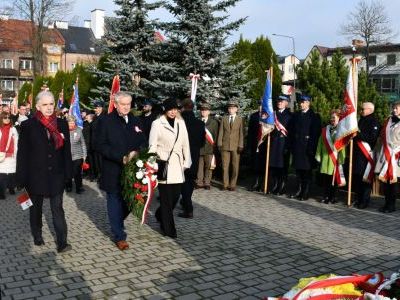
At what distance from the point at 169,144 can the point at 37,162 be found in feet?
6.11

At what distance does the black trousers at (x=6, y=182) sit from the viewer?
10.9 m

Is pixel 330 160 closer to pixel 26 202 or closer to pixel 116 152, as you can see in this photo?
pixel 116 152

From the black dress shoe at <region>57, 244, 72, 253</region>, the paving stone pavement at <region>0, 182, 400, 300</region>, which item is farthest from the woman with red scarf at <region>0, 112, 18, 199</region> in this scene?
the black dress shoe at <region>57, 244, 72, 253</region>

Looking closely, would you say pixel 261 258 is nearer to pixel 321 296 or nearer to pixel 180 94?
pixel 321 296

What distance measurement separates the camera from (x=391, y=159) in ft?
31.1

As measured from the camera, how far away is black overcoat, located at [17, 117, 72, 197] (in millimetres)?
6527

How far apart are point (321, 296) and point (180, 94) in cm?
1262

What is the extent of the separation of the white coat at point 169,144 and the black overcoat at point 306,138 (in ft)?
13.1

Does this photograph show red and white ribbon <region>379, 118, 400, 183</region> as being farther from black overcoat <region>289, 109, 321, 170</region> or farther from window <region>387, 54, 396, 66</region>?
window <region>387, 54, 396, 66</region>

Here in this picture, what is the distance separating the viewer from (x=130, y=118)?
23.4 feet

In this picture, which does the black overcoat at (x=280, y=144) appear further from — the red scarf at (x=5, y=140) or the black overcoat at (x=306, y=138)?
the red scarf at (x=5, y=140)

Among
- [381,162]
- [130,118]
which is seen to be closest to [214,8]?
[381,162]

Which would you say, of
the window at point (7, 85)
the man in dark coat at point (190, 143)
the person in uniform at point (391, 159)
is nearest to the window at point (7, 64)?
the window at point (7, 85)

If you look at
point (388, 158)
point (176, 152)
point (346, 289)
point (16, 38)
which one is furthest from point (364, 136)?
point (16, 38)
